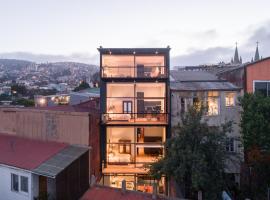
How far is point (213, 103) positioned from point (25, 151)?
12.7 meters

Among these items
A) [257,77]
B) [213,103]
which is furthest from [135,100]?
[257,77]

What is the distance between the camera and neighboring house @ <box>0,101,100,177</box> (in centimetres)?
2038

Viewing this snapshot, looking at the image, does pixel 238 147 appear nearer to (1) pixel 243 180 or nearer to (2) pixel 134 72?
(1) pixel 243 180

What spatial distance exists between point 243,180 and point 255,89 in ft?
21.2

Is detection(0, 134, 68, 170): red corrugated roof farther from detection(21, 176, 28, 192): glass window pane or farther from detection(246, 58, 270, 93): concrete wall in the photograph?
detection(246, 58, 270, 93): concrete wall

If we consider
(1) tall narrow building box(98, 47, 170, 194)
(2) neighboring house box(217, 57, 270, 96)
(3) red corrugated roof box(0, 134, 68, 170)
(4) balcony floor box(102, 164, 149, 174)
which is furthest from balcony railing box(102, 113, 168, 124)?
(2) neighboring house box(217, 57, 270, 96)

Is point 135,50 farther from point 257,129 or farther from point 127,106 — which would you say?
point 257,129

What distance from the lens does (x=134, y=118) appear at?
77.5ft

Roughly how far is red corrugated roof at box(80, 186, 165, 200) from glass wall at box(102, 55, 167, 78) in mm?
9065

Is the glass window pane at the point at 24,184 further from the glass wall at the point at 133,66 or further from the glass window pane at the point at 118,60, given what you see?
the glass window pane at the point at 118,60

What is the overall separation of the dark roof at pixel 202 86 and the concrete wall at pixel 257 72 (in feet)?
2.86

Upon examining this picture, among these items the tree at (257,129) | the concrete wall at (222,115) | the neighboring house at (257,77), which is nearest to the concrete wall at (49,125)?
the concrete wall at (222,115)

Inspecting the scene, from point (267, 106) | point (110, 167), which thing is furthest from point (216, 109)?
point (110, 167)

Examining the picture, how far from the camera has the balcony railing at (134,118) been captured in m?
23.0
